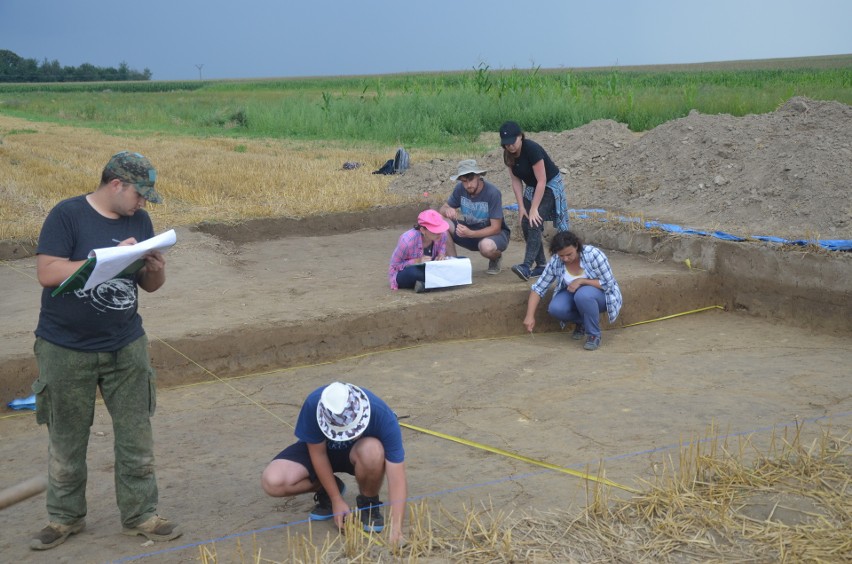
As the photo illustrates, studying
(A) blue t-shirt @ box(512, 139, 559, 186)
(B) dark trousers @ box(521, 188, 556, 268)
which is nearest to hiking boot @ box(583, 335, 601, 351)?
(B) dark trousers @ box(521, 188, 556, 268)

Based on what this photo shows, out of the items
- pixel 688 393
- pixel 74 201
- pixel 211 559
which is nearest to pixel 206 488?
pixel 211 559

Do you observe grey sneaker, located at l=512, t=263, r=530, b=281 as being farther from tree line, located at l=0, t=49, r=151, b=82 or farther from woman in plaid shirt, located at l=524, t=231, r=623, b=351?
tree line, located at l=0, t=49, r=151, b=82

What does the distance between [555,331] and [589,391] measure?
190 cm

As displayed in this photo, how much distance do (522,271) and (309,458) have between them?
479 centimetres

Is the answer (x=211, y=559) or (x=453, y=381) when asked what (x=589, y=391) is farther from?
(x=211, y=559)

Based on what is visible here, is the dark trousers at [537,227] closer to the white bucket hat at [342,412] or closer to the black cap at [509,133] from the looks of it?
the black cap at [509,133]

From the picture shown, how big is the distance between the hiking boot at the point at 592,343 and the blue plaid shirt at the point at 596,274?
0.75 feet

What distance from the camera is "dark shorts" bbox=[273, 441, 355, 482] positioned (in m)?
4.86

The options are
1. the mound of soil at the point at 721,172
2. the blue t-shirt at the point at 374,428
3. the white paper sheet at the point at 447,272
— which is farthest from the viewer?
the mound of soil at the point at 721,172

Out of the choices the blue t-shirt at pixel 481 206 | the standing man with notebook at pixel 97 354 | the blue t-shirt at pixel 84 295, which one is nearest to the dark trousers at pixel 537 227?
the blue t-shirt at pixel 481 206

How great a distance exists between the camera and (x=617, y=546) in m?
4.53

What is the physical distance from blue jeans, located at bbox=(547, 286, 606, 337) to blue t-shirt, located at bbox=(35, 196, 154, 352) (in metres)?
4.73

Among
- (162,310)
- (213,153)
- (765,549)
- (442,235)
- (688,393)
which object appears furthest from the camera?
(213,153)

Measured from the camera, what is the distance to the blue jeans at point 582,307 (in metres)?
8.36
